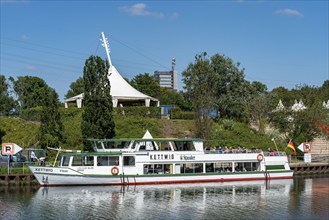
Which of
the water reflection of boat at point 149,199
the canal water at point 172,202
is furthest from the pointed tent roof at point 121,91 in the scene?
the canal water at point 172,202

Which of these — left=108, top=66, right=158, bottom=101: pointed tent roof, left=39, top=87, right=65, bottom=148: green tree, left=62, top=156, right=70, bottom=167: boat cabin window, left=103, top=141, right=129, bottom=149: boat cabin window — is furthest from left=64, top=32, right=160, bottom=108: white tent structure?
left=62, top=156, right=70, bottom=167: boat cabin window

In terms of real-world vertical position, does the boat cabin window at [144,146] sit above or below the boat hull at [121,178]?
above

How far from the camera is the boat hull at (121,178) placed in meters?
42.4

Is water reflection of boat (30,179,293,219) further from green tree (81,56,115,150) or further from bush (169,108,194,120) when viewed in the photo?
bush (169,108,194,120)

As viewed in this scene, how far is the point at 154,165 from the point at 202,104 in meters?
15.3

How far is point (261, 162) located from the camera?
4844cm

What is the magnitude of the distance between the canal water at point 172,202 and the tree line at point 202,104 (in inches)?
367

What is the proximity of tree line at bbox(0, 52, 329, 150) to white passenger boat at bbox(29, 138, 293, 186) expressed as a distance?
4.55m

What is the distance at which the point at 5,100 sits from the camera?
83.1m

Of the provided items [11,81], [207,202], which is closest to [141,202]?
[207,202]

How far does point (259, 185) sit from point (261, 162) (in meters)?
4.13

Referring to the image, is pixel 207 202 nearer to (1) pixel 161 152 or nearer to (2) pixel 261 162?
(1) pixel 161 152

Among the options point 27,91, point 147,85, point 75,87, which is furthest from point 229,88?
point 75,87

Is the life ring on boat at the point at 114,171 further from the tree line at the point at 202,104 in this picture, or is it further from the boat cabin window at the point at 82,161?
the tree line at the point at 202,104
